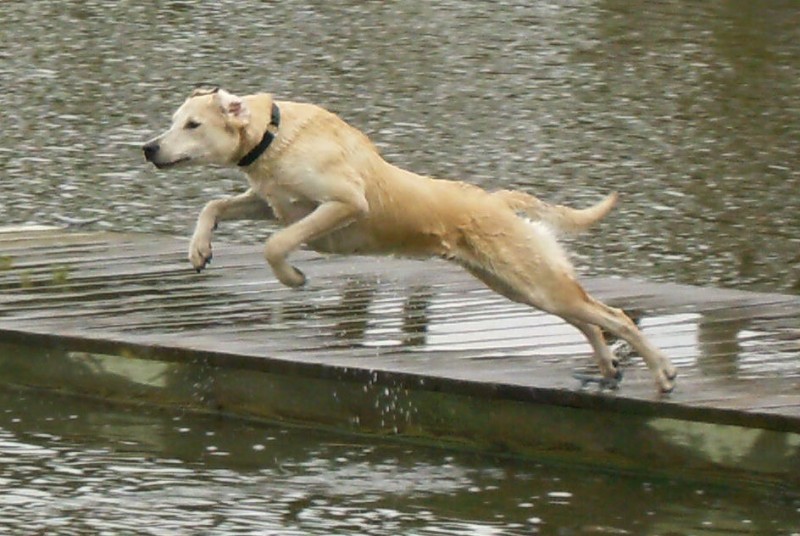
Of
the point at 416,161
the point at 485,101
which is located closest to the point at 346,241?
the point at 416,161

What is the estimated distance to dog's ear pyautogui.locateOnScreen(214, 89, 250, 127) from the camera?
9117 millimetres

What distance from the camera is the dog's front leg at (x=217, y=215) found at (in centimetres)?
948

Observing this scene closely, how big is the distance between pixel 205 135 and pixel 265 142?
0.89ft

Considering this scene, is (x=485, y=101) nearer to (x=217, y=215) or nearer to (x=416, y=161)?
(x=416, y=161)

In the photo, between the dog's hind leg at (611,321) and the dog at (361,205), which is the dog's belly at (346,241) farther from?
the dog's hind leg at (611,321)

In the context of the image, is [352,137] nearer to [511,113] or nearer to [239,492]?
[239,492]

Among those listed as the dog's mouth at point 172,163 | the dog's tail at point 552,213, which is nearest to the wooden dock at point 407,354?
the dog's tail at point 552,213

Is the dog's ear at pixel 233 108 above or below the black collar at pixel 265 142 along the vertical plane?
above

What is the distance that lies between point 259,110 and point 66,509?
1.99 metres

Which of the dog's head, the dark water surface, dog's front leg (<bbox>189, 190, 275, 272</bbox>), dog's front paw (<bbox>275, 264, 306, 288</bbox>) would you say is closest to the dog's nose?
the dog's head

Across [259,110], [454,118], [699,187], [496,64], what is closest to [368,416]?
[259,110]

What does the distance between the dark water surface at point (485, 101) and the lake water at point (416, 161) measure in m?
0.05

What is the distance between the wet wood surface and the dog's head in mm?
1158

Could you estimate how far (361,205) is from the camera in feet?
30.5
